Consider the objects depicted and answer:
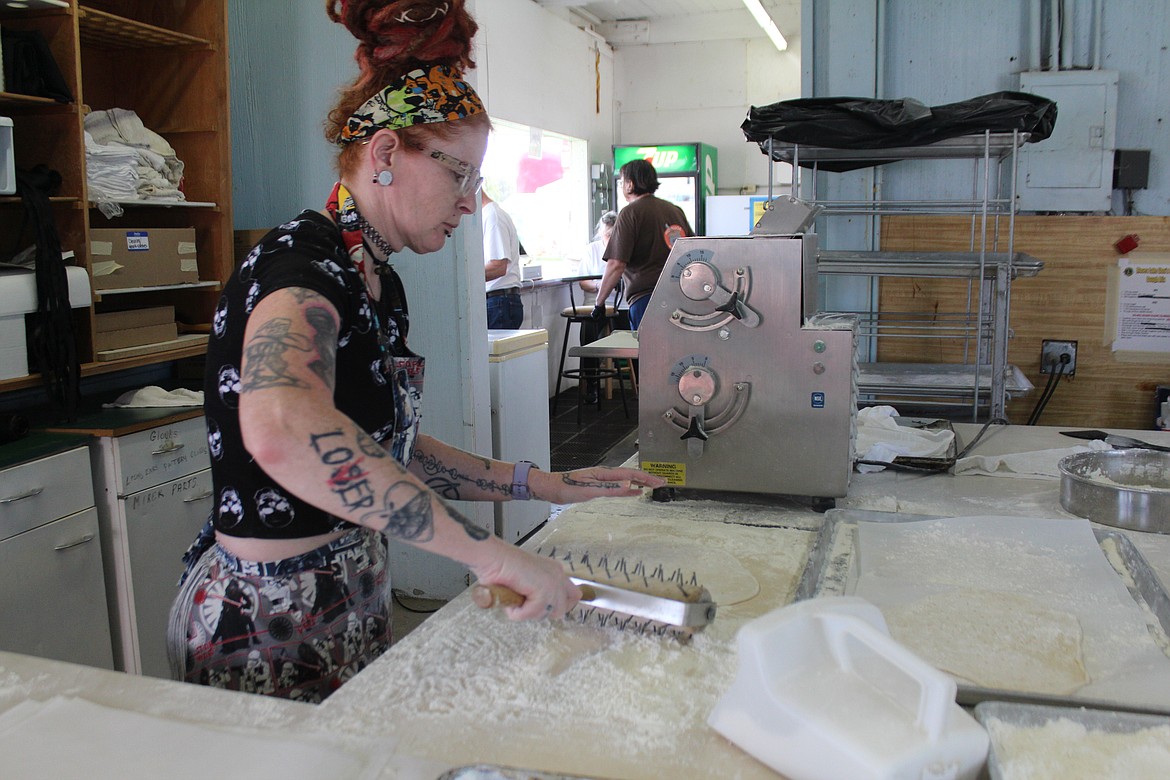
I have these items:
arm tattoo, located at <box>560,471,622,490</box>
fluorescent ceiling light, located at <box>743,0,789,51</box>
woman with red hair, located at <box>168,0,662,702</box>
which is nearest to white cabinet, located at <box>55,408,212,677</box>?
woman with red hair, located at <box>168,0,662,702</box>

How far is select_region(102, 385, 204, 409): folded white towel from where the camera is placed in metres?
2.81

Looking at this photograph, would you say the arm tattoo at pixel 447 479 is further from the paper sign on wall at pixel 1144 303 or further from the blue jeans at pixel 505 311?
the blue jeans at pixel 505 311

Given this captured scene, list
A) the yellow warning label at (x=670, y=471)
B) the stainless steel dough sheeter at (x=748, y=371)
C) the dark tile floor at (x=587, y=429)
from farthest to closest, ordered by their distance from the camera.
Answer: the dark tile floor at (x=587, y=429) → the yellow warning label at (x=670, y=471) → the stainless steel dough sheeter at (x=748, y=371)

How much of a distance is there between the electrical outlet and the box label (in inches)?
144

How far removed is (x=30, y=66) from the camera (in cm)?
242

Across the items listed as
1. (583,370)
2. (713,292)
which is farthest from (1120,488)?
(583,370)

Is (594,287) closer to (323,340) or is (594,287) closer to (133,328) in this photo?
(133,328)

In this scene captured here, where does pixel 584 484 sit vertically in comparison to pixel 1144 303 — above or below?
below

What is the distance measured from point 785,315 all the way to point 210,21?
2356mm

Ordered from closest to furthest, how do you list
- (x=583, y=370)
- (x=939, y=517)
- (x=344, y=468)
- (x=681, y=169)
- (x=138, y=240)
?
(x=344, y=468) → (x=939, y=517) → (x=138, y=240) → (x=583, y=370) → (x=681, y=169)

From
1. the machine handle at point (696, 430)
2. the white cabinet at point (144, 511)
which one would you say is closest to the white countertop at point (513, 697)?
the machine handle at point (696, 430)

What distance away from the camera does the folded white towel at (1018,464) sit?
6.72 ft

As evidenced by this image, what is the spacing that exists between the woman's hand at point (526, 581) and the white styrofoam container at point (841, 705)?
0.24 m

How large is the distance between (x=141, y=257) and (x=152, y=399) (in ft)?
1.45
